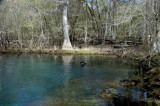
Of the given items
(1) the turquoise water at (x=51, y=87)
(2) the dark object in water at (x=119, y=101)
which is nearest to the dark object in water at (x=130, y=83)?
(1) the turquoise water at (x=51, y=87)

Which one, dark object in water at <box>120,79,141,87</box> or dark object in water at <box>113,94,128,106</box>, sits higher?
dark object in water at <box>120,79,141,87</box>

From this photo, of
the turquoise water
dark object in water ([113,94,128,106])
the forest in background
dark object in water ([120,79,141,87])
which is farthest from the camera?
the forest in background

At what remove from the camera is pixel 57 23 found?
1185 inches

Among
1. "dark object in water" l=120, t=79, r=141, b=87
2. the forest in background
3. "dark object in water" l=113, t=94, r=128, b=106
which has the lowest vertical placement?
"dark object in water" l=113, t=94, r=128, b=106

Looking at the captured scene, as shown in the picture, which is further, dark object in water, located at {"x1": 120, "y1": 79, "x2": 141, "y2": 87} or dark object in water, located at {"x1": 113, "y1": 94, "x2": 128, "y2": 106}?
dark object in water, located at {"x1": 120, "y1": 79, "x2": 141, "y2": 87}

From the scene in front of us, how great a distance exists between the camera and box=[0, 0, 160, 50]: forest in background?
23267 mm

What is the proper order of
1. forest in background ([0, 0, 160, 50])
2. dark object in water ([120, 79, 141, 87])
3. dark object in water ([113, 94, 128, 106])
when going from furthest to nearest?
forest in background ([0, 0, 160, 50]) < dark object in water ([120, 79, 141, 87]) < dark object in water ([113, 94, 128, 106])

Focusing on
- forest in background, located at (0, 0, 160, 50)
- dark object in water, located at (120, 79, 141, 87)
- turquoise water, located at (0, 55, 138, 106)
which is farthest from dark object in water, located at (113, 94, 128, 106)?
forest in background, located at (0, 0, 160, 50)

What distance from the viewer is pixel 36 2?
1055 inches

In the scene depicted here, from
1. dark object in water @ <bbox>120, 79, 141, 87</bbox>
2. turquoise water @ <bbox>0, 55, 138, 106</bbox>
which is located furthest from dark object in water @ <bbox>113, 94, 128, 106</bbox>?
dark object in water @ <bbox>120, 79, 141, 87</bbox>

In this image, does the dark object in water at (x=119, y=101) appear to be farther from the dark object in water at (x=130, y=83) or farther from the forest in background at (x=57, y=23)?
the forest in background at (x=57, y=23)

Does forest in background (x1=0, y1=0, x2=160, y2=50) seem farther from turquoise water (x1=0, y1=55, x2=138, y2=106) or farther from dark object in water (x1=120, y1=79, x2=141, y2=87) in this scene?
dark object in water (x1=120, y1=79, x2=141, y2=87)

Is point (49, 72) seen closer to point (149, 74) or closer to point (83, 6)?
point (149, 74)

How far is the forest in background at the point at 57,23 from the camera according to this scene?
76.3 ft
